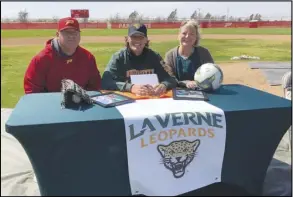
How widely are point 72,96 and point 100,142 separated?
0.44 metres

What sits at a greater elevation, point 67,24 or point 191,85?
point 67,24

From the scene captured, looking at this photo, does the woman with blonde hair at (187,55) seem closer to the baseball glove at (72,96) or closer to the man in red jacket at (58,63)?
the man in red jacket at (58,63)

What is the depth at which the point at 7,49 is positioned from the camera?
1586cm

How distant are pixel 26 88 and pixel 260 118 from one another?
1.97 m

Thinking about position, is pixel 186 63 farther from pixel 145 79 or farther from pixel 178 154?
pixel 178 154

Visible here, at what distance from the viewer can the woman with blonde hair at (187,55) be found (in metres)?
3.56

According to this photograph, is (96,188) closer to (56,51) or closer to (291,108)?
(56,51)

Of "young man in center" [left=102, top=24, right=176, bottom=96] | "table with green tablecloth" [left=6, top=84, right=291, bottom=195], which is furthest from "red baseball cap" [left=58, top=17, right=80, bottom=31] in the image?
"table with green tablecloth" [left=6, top=84, right=291, bottom=195]

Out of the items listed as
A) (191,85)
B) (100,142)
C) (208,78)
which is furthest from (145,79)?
(100,142)

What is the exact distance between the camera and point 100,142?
7.61ft

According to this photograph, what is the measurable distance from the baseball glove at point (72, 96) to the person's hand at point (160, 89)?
1.94 ft

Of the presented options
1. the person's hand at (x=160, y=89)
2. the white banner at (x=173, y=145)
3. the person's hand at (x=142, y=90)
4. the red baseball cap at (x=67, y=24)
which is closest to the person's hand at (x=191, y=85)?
the person's hand at (x=160, y=89)

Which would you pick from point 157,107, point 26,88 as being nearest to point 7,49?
point 26,88

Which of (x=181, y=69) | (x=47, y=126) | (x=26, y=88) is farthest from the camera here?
(x=181, y=69)
